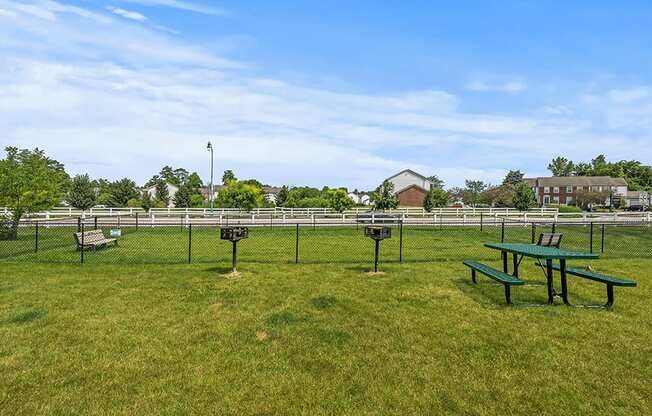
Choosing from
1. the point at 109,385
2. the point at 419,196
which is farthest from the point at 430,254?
the point at 419,196

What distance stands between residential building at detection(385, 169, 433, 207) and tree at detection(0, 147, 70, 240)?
5994cm

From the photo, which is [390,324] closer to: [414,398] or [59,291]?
[414,398]

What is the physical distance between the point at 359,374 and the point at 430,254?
1097 cm

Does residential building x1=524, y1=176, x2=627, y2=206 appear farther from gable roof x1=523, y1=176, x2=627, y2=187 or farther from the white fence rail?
the white fence rail

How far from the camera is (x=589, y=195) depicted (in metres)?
85.1

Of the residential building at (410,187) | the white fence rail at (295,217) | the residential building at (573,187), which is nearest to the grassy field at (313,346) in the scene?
the white fence rail at (295,217)

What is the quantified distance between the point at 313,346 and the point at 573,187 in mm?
107934

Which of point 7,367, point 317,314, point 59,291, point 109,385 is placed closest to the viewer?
point 109,385

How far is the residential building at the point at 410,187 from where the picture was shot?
74.6 meters

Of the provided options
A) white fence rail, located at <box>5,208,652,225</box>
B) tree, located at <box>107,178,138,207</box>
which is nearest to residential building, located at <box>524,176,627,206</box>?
white fence rail, located at <box>5,208,652,225</box>

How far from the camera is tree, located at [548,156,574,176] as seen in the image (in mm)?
129625

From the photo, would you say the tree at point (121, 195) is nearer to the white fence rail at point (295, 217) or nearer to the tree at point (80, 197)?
the tree at point (80, 197)

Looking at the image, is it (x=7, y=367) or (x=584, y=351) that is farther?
(x=584, y=351)

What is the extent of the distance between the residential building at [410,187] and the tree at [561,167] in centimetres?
7585
